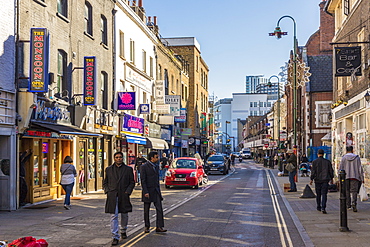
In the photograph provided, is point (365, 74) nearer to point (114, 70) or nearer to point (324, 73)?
point (114, 70)

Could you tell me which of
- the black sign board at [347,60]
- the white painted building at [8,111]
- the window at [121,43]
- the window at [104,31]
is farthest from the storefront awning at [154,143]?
the white painted building at [8,111]

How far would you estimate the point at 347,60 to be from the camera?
63.8 feet

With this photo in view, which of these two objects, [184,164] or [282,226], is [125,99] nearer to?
[184,164]

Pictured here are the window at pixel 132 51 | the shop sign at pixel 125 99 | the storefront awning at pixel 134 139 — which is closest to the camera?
the shop sign at pixel 125 99

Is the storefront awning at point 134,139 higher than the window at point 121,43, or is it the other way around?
the window at point 121,43

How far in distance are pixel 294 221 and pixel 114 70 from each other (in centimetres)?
1549

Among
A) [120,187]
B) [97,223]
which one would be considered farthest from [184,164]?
[120,187]

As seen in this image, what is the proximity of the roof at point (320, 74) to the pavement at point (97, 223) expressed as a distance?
120 feet

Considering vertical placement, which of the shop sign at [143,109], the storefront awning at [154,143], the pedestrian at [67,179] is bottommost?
the pedestrian at [67,179]

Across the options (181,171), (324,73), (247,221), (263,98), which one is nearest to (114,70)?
(181,171)

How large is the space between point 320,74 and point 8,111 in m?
44.0

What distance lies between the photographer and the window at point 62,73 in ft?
62.7

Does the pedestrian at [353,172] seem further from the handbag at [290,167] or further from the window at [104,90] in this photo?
the window at [104,90]

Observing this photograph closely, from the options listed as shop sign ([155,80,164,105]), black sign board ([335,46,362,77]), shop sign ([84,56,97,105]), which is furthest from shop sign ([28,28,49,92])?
shop sign ([155,80,164,105])
